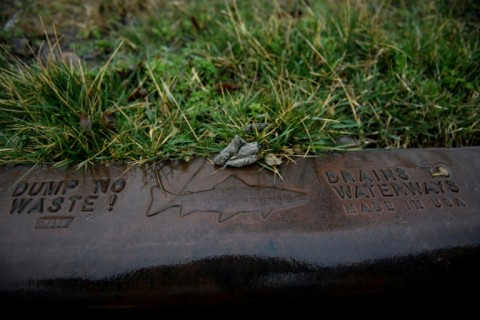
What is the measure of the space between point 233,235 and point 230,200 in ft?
0.57

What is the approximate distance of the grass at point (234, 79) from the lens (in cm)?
178

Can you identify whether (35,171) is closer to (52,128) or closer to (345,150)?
(52,128)

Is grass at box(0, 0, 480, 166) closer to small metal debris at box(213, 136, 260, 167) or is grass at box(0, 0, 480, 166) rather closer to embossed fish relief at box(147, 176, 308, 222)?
small metal debris at box(213, 136, 260, 167)

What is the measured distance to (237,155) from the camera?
1655 mm

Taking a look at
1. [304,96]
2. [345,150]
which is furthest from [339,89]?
[345,150]

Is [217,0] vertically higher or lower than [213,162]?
higher

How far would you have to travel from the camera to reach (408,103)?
2.05 metres

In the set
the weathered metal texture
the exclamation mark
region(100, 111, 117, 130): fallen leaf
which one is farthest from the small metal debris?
region(100, 111, 117, 130): fallen leaf

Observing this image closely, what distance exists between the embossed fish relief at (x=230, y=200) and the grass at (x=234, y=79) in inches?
9.3

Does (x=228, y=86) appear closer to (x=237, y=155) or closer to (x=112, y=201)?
(x=237, y=155)

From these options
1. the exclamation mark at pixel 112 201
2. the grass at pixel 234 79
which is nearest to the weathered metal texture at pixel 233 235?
the exclamation mark at pixel 112 201

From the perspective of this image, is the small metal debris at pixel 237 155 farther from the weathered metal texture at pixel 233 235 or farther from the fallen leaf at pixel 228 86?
the fallen leaf at pixel 228 86

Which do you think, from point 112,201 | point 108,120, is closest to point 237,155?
point 112,201

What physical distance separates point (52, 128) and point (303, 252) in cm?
128
